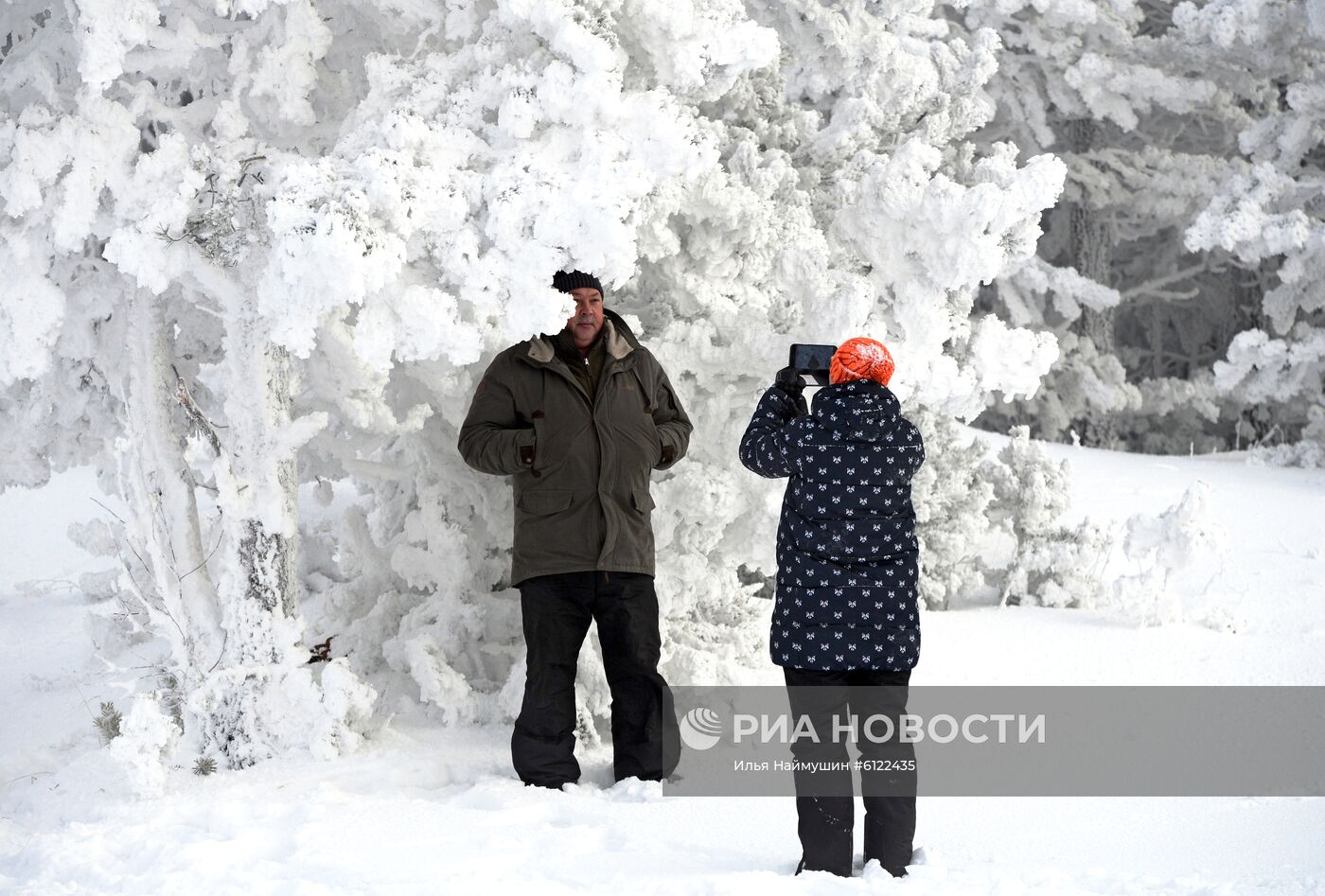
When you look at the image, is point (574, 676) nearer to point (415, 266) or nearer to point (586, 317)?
point (586, 317)

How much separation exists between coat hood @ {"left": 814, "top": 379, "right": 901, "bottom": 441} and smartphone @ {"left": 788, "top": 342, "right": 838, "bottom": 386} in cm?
29

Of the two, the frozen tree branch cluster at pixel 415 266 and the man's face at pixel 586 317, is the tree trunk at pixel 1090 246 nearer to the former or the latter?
the frozen tree branch cluster at pixel 415 266

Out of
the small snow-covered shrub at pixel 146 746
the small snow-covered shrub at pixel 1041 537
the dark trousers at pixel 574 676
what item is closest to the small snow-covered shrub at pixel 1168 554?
the small snow-covered shrub at pixel 1041 537

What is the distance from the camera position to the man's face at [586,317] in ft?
14.9

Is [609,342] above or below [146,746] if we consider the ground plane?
above

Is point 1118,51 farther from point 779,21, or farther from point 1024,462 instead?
point 779,21

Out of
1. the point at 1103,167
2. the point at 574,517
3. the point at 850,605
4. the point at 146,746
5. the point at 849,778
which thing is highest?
the point at 1103,167

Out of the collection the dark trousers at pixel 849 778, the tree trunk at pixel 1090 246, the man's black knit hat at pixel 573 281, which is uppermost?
the tree trunk at pixel 1090 246

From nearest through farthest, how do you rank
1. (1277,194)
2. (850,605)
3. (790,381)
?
(850,605) < (790,381) < (1277,194)

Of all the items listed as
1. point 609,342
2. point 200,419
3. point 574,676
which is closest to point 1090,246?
point 609,342

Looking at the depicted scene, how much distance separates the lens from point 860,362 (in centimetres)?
366

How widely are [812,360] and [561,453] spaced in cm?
100

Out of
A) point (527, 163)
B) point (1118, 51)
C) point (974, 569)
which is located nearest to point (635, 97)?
point (527, 163)

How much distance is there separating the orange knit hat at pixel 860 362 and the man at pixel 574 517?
110 cm
